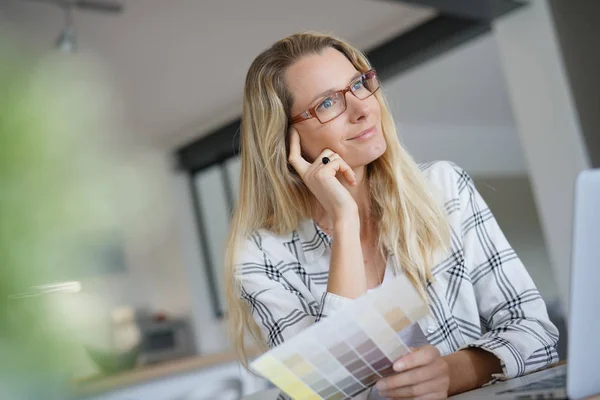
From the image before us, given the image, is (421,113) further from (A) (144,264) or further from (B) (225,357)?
(B) (225,357)

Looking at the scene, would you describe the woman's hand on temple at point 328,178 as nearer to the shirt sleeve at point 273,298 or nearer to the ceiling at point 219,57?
the shirt sleeve at point 273,298

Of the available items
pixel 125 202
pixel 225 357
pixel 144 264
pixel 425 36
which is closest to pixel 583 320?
pixel 225 357

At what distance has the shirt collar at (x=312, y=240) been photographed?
1438 millimetres

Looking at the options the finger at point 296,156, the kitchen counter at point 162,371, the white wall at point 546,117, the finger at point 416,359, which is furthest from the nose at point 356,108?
the white wall at point 546,117

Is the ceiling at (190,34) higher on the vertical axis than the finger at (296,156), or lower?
higher

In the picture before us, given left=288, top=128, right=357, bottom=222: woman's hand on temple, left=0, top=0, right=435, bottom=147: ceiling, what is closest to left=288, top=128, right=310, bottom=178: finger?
left=288, top=128, right=357, bottom=222: woman's hand on temple

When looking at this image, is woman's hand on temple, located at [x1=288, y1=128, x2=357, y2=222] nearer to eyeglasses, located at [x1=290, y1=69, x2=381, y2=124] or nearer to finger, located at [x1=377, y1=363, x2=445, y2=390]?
eyeglasses, located at [x1=290, y1=69, x2=381, y2=124]

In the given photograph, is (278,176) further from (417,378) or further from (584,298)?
(584,298)

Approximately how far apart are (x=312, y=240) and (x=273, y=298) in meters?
0.20

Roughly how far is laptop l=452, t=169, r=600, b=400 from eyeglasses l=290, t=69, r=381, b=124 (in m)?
0.73

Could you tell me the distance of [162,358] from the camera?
657 cm

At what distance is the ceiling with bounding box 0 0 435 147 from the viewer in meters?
4.47

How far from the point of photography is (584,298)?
74 cm

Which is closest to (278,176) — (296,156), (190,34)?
(296,156)
